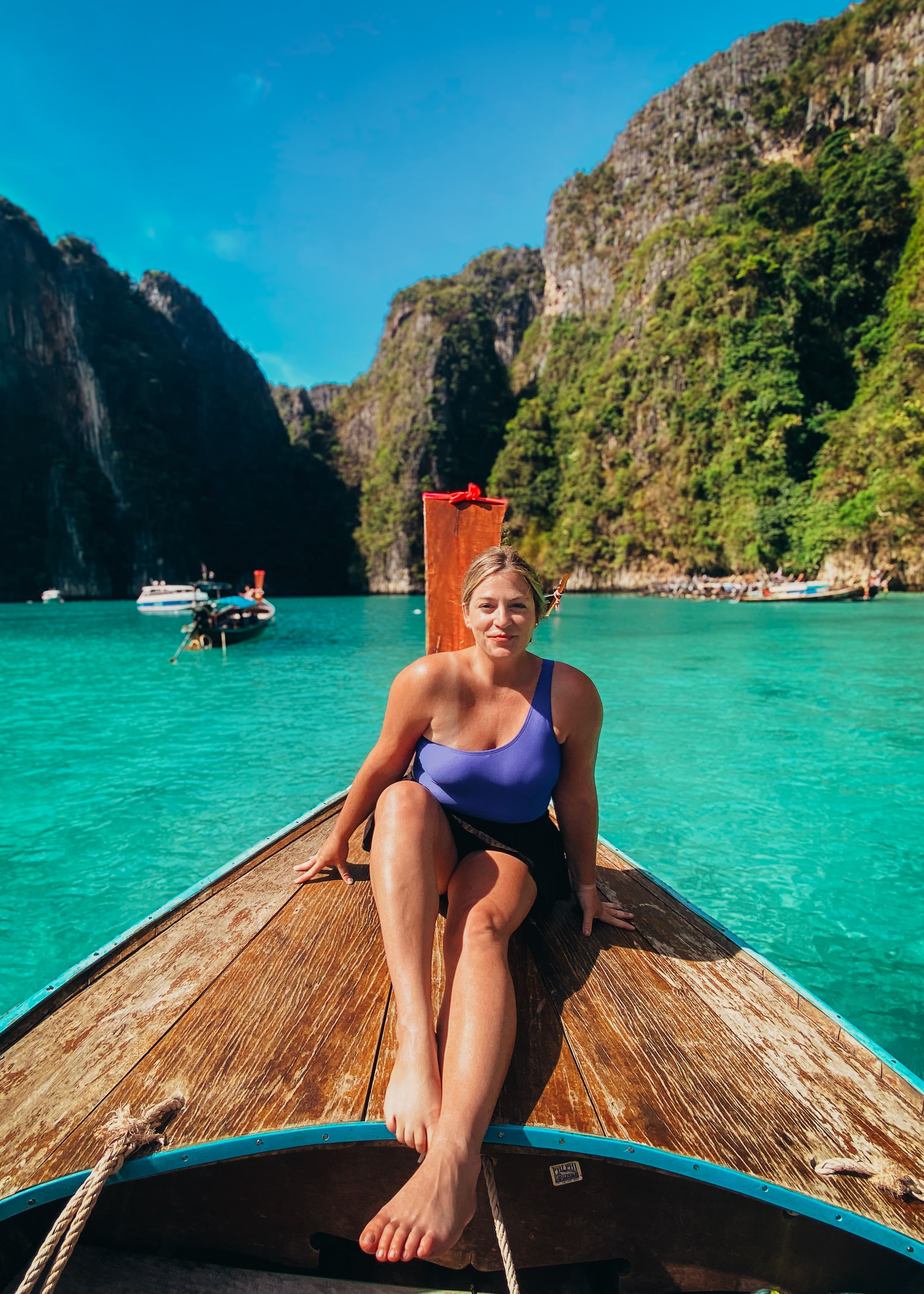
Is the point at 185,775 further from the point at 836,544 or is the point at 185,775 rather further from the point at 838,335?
the point at 838,335

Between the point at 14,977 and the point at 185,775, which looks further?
the point at 185,775

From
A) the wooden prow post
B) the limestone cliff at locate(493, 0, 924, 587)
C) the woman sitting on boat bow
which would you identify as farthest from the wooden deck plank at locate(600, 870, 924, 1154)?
the limestone cliff at locate(493, 0, 924, 587)

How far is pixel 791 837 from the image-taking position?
5133mm

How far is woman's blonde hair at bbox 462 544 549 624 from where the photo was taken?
1.90 meters

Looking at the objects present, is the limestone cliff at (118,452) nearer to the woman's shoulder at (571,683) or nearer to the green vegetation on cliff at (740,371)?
the green vegetation on cliff at (740,371)

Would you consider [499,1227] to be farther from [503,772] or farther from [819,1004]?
[819,1004]

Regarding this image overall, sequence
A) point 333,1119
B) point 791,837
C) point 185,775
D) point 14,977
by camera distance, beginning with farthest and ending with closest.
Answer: point 185,775 → point 791,837 → point 14,977 → point 333,1119

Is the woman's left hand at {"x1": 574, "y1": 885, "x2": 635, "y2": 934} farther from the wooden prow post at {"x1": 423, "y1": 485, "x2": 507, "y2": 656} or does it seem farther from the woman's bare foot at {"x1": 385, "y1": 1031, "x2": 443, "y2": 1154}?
the wooden prow post at {"x1": 423, "y1": 485, "x2": 507, "y2": 656}

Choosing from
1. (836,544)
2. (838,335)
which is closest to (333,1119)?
(836,544)

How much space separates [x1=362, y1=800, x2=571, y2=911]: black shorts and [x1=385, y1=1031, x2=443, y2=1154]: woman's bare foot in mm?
587

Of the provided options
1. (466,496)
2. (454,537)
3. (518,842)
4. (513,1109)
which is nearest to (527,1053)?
(513,1109)

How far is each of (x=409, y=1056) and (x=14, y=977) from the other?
338 cm

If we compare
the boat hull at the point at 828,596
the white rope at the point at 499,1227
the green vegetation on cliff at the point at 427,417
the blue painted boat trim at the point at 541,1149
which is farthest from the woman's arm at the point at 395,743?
the green vegetation on cliff at the point at 427,417

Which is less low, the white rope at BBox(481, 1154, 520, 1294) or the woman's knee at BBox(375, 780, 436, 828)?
the woman's knee at BBox(375, 780, 436, 828)
